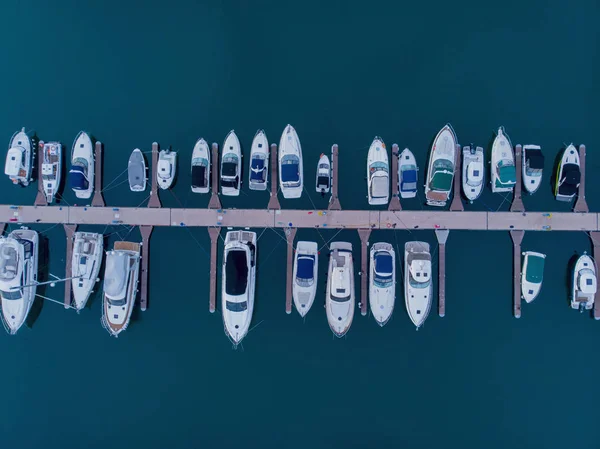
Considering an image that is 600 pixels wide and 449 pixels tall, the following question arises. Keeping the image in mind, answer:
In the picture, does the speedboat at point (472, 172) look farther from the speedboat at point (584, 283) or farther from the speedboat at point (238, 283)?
the speedboat at point (238, 283)

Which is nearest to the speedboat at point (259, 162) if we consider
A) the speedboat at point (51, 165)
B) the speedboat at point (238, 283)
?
the speedboat at point (238, 283)

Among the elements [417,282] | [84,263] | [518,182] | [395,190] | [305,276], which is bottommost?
[417,282]

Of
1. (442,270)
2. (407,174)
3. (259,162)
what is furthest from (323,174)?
(442,270)

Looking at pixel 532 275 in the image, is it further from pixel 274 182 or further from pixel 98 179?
pixel 98 179

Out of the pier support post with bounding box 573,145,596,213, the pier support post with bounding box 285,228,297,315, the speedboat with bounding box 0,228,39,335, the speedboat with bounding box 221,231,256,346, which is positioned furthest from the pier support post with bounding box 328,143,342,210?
the speedboat with bounding box 0,228,39,335

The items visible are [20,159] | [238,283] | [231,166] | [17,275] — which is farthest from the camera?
[20,159]

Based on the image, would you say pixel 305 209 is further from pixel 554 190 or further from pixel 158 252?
pixel 554 190

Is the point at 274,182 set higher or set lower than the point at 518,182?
lower
